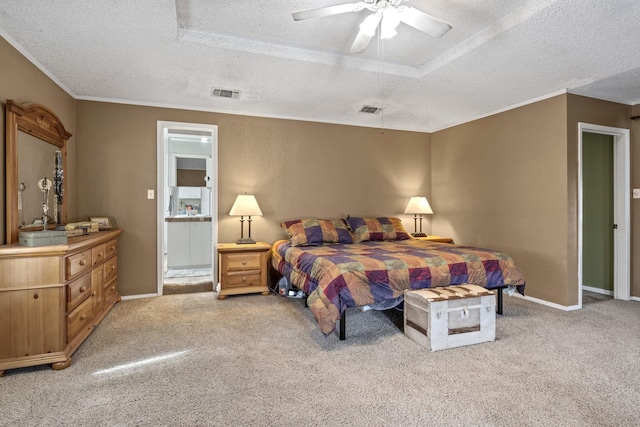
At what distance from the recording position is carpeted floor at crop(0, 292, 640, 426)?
1.71 meters

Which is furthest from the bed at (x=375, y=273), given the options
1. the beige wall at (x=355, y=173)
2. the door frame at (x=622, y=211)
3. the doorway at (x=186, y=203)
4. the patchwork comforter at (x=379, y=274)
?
the door frame at (x=622, y=211)

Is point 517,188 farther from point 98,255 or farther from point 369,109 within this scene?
point 98,255

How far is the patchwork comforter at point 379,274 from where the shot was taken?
2535 mm

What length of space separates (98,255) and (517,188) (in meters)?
→ 4.52

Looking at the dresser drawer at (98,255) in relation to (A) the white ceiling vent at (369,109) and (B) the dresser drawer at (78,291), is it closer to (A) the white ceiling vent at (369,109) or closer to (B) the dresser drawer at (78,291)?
(B) the dresser drawer at (78,291)

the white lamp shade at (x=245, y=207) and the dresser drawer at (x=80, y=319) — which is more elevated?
the white lamp shade at (x=245, y=207)

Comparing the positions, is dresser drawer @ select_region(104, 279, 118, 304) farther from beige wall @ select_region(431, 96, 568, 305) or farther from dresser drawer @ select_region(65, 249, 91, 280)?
beige wall @ select_region(431, 96, 568, 305)

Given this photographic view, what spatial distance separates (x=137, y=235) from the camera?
13.0ft

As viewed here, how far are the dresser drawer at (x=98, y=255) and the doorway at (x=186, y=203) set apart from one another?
2.91ft

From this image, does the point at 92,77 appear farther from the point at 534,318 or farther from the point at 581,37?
the point at 534,318

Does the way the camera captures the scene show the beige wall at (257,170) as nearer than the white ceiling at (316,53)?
Answer: No

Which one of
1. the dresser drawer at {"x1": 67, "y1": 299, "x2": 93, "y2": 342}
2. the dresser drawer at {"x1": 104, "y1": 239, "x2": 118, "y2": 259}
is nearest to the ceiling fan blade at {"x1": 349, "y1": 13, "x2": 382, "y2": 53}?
the dresser drawer at {"x1": 67, "y1": 299, "x2": 93, "y2": 342}

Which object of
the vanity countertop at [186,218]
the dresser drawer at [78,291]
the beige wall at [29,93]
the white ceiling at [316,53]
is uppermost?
the white ceiling at [316,53]

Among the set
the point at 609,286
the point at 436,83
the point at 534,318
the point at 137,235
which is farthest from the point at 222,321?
the point at 609,286
